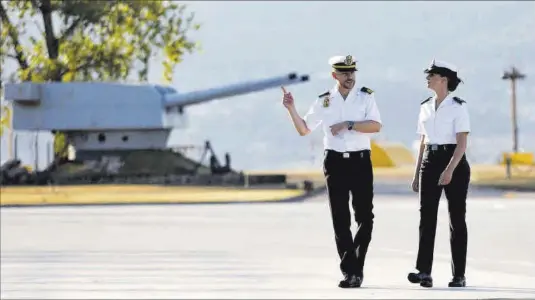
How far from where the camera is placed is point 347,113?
5.64 metres

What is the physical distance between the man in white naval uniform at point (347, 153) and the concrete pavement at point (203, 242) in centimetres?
1988

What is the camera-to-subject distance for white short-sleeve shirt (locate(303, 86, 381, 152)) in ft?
18.5

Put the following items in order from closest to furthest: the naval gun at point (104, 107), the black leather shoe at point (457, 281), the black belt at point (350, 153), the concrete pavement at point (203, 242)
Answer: the black belt at point (350, 153), the black leather shoe at point (457, 281), the concrete pavement at point (203, 242), the naval gun at point (104, 107)

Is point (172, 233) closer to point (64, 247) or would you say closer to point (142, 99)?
point (64, 247)

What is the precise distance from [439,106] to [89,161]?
99.9m

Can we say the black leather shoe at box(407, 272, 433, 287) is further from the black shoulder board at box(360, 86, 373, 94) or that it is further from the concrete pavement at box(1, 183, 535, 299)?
the concrete pavement at box(1, 183, 535, 299)

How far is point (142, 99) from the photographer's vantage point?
92.1 metres

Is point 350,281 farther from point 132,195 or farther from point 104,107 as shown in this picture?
point 104,107

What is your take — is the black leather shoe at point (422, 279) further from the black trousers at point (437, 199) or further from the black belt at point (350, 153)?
the black belt at point (350, 153)

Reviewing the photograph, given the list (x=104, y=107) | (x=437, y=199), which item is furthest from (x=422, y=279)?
(x=104, y=107)

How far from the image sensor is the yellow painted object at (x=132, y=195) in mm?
80375

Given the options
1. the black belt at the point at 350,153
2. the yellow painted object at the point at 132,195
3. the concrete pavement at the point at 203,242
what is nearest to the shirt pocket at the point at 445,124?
the black belt at the point at 350,153

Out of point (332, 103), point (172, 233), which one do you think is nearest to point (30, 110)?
point (172, 233)

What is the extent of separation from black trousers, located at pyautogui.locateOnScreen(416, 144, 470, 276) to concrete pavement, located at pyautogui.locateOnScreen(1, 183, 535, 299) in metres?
19.9
